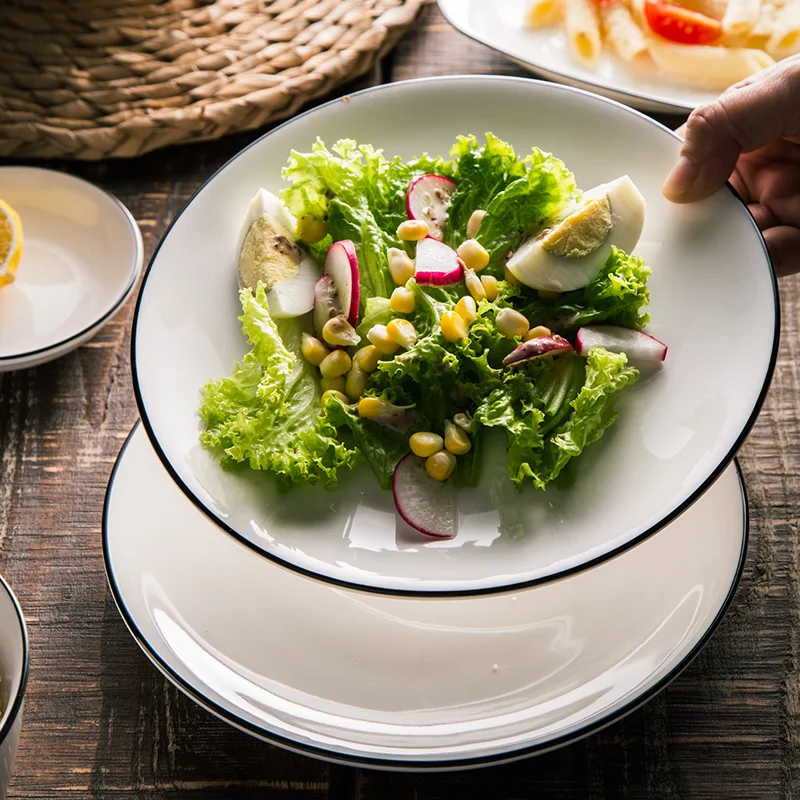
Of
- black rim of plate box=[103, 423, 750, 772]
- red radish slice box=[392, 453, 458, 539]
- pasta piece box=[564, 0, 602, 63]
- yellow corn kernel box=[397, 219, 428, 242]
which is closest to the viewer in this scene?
black rim of plate box=[103, 423, 750, 772]

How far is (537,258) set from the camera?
1580mm

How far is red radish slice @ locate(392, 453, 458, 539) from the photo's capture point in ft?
4.66

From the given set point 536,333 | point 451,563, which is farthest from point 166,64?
point 451,563

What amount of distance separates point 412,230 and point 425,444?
42 centimetres

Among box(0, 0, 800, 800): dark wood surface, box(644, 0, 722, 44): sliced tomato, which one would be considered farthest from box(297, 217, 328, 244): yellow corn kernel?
box(644, 0, 722, 44): sliced tomato

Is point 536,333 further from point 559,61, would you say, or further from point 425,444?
point 559,61

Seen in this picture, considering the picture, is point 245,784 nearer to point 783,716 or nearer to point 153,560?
point 153,560

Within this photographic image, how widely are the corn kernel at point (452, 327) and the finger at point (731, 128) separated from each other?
458mm

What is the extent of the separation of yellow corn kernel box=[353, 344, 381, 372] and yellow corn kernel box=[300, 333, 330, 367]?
7 centimetres

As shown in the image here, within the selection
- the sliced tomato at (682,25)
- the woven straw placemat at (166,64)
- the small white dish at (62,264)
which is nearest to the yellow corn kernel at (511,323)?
the small white dish at (62,264)

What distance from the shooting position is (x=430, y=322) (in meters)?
1.55

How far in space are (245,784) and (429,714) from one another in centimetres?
34

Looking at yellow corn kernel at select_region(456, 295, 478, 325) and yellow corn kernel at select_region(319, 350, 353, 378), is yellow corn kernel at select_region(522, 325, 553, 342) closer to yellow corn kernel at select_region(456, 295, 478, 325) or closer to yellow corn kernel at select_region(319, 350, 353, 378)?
yellow corn kernel at select_region(456, 295, 478, 325)

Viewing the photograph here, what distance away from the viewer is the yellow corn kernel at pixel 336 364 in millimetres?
1559
